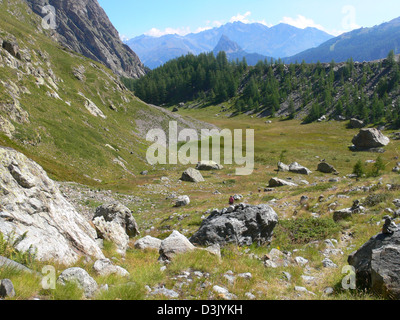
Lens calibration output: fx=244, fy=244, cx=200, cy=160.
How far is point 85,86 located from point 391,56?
199 m

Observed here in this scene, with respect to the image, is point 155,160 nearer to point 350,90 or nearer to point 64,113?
point 64,113

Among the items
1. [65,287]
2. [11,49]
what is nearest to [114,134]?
[11,49]

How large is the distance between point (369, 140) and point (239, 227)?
3549 inches

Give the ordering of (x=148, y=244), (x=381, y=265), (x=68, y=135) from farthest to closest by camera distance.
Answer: (x=68, y=135)
(x=148, y=244)
(x=381, y=265)

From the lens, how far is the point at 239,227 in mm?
13625

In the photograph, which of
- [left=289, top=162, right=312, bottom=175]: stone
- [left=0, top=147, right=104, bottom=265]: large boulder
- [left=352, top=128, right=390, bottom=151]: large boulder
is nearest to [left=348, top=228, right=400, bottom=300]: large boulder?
[left=0, top=147, right=104, bottom=265]: large boulder

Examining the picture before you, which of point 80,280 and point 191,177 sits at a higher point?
point 80,280

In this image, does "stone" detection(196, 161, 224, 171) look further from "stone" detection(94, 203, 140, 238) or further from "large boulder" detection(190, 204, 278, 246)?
"large boulder" detection(190, 204, 278, 246)

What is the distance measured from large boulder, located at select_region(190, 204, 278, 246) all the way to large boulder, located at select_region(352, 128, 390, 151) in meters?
87.1

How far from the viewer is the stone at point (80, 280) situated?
627cm

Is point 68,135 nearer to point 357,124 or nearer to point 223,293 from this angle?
point 223,293

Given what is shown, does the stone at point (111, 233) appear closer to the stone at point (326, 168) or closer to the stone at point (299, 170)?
the stone at point (299, 170)

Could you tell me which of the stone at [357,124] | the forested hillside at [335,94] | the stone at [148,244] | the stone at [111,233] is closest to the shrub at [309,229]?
the stone at [148,244]

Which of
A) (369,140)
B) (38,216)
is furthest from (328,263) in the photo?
(369,140)
